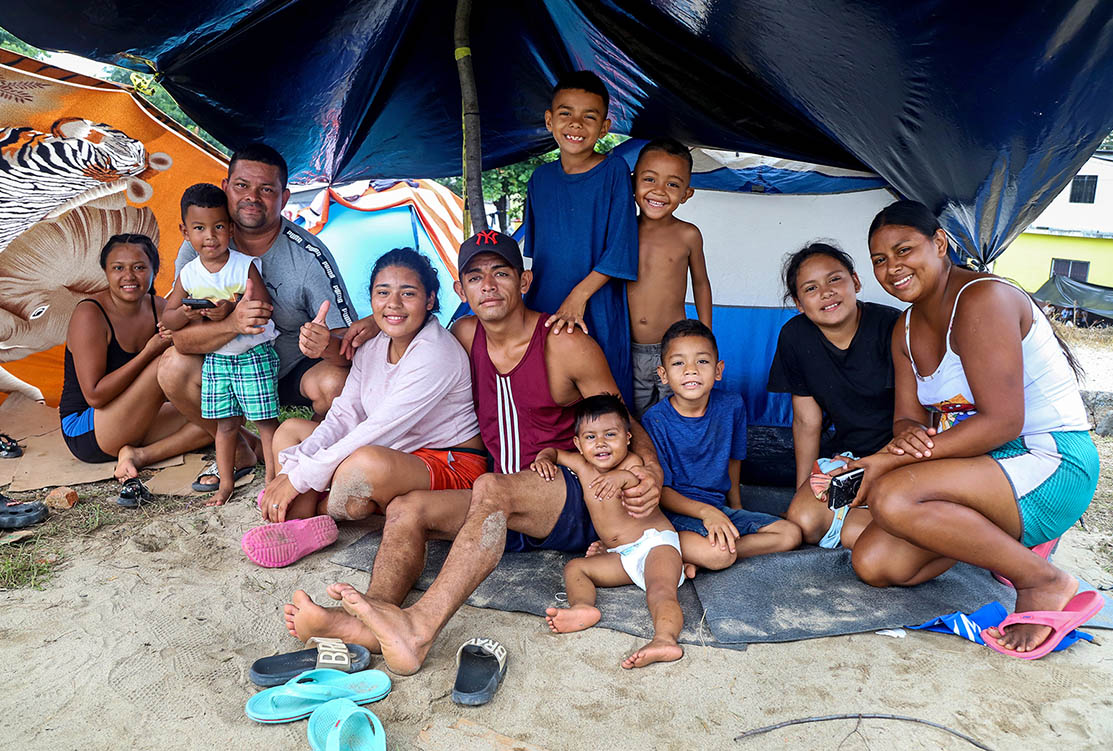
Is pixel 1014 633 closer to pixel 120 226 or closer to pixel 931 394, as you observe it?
pixel 931 394

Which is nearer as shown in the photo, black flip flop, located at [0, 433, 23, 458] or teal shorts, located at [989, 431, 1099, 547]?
teal shorts, located at [989, 431, 1099, 547]

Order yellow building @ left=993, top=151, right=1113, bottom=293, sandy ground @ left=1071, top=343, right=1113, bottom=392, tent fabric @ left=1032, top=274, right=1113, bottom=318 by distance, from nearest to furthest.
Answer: sandy ground @ left=1071, top=343, right=1113, bottom=392, tent fabric @ left=1032, top=274, right=1113, bottom=318, yellow building @ left=993, top=151, right=1113, bottom=293

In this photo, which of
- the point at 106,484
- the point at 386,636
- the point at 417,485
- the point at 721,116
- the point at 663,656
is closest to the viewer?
Result: the point at 386,636

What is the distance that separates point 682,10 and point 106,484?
332cm

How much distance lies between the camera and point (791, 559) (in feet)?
8.59

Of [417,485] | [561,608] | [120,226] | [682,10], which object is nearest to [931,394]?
[561,608]

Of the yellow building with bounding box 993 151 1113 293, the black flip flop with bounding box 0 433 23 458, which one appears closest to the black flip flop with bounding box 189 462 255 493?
the black flip flop with bounding box 0 433 23 458

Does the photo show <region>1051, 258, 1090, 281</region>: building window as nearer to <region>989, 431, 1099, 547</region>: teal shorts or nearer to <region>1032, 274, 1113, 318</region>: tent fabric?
<region>1032, 274, 1113, 318</region>: tent fabric

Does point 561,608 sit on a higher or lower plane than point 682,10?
lower

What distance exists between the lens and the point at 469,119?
11.3 feet

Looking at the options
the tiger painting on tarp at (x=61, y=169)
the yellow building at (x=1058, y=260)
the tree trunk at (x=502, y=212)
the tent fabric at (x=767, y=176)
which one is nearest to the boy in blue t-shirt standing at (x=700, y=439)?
the tent fabric at (x=767, y=176)

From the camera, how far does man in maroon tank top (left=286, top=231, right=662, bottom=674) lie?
2184 millimetres

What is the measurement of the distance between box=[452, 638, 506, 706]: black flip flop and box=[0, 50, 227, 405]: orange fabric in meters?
3.72

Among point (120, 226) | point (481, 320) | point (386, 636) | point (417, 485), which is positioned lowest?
point (386, 636)
